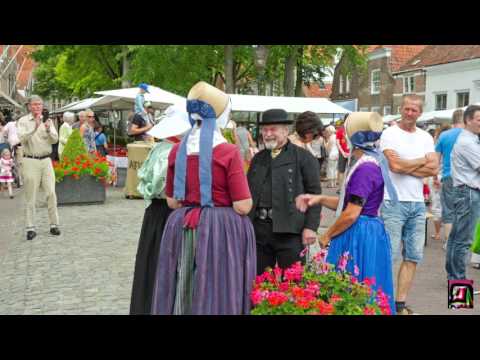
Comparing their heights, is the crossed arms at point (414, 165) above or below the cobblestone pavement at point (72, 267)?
above

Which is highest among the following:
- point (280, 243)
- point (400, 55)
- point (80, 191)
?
point (400, 55)

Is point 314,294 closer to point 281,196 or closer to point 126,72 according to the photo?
point 281,196

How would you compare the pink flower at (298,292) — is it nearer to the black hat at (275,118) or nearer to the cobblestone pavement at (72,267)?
the black hat at (275,118)

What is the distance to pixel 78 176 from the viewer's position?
1293 centimetres

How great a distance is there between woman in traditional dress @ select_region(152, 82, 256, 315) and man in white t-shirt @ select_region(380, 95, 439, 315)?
79.4 inches

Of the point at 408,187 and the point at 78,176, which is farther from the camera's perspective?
the point at 78,176

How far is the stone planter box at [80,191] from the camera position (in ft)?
42.4

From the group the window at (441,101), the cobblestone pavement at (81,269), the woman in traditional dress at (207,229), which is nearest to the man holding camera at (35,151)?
the cobblestone pavement at (81,269)

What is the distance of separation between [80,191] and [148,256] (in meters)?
8.67

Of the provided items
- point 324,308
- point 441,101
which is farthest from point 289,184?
point 441,101

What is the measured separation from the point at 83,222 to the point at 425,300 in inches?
251

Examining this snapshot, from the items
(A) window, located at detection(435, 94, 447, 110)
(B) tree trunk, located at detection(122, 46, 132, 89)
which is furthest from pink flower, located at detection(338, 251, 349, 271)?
(A) window, located at detection(435, 94, 447, 110)
